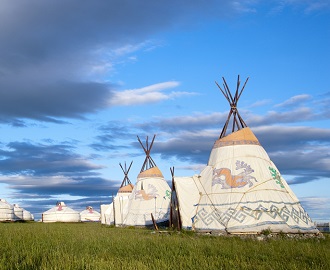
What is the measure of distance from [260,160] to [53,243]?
39.1 feet

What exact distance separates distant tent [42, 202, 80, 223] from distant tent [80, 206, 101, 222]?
4.84 metres

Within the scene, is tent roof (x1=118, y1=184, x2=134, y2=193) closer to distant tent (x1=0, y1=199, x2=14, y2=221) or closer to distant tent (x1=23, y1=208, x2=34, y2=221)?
distant tent (x1=0, y1=199, x2=14, y2=221)

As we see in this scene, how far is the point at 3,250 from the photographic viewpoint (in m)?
10.9

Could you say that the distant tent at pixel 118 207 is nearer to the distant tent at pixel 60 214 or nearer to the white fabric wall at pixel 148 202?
the white fabric wall at pixel 148 202

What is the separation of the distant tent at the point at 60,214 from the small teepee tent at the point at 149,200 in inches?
865

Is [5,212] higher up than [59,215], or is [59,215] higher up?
[5,212]

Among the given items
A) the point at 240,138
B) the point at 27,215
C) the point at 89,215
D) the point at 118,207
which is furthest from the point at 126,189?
the point at 27,215

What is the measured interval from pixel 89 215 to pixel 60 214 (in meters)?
7.45

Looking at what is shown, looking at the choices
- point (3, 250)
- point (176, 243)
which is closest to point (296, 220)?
point (176, 243)

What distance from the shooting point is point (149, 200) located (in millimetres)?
33188

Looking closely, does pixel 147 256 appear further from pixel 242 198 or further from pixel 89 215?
pixel 89 215

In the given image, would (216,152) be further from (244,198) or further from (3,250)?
Result: (3,250)

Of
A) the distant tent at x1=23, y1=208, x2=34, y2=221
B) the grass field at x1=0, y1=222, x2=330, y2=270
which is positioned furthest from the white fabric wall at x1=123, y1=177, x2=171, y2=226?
the distant tent at x1=23, y1=208, x2=34, y2=221

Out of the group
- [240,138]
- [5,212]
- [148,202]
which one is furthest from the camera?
[5,212]
